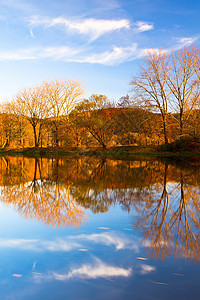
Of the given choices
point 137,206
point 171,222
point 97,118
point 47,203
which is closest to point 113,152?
point 97,118

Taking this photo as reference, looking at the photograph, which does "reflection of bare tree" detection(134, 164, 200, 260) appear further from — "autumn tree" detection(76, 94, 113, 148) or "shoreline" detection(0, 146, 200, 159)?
"autumn tree" detection(76, 94, 113, 148)

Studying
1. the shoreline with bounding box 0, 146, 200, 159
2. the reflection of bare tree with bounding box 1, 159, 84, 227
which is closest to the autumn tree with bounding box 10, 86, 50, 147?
the shoreline with bounding box 0, 146, 200, 159

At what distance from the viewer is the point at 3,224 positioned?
4234mm

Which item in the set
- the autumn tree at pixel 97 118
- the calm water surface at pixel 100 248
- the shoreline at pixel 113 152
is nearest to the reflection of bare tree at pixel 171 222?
the calm water surface at pixel 100 248

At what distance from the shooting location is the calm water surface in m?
2.26

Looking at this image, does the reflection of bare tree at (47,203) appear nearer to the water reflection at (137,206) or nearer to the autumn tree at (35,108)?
the water reflection at (137,206)

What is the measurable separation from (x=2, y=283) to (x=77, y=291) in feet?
2.56

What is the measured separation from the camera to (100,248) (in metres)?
3.15

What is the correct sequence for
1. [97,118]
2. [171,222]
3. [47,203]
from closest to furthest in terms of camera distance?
[171,222] → [47,203] → [97,118]

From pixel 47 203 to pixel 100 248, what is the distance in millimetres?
2666

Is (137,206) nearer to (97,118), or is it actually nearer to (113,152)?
(113,152)

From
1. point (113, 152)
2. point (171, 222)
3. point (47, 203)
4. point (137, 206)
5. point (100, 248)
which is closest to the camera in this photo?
point (100, 248)

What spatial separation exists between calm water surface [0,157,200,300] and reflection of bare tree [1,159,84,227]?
2cm

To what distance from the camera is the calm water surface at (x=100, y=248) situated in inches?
88.9
